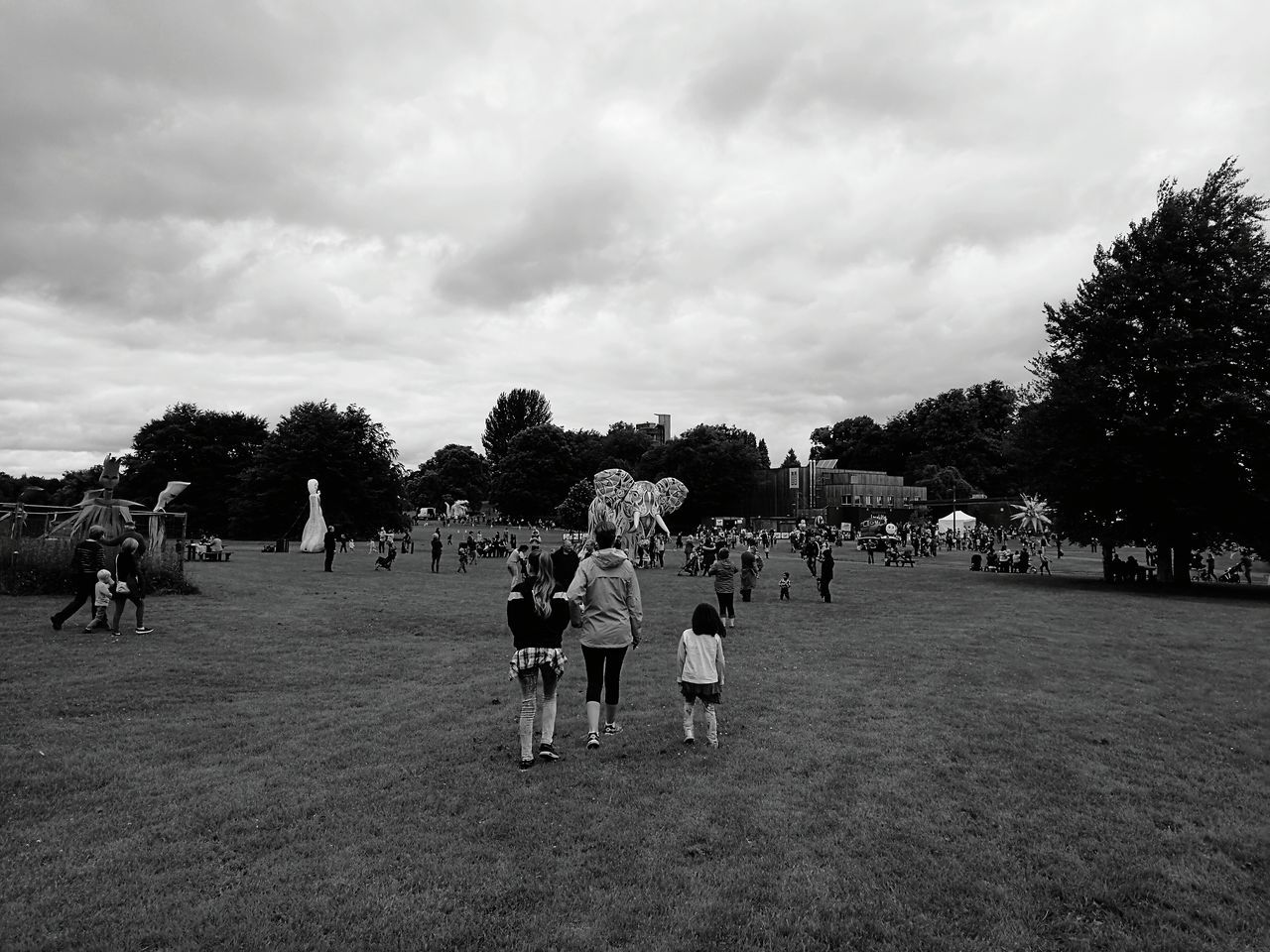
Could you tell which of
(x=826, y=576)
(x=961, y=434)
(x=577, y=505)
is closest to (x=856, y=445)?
(x=961, y=434)

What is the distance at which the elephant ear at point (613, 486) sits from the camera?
1329 inches

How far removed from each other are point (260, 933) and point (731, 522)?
7702 centimetres

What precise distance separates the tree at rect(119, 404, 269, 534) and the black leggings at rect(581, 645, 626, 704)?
6232 centimetres

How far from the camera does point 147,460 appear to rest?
205 ft

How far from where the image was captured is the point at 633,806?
5.74 meters

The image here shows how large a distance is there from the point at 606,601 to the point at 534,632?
0.79 meters

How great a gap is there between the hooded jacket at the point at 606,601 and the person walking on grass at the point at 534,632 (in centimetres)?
34

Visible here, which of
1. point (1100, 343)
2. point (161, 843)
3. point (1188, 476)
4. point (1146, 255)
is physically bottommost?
point (161, 843)

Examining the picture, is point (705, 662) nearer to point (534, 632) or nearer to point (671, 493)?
point (534, 632)

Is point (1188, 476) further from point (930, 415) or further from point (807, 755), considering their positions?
point (930, 415)

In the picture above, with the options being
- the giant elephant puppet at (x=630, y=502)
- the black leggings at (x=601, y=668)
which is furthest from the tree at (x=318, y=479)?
the black leggings at (x=601, y=668)

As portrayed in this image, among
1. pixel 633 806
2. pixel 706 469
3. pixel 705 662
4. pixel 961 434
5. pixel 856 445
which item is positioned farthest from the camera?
pixel 856 445

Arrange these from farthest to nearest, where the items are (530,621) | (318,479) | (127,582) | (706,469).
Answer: (706,469) → (318,479) → (127,582) → (530,621)

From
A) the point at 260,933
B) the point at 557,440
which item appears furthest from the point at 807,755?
the point at 557,440
